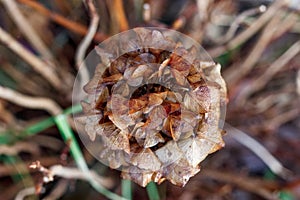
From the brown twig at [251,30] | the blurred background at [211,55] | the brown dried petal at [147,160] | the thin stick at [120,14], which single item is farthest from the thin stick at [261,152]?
the brown dried petal at [147,160]

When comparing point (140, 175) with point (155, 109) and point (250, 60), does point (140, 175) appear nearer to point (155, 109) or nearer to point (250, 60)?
point (155, 109)

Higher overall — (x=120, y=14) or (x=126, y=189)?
(x=120, y=14)

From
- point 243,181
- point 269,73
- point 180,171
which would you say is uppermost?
point 180,171

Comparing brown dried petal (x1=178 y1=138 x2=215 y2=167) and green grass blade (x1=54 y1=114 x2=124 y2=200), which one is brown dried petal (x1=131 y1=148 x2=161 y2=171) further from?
green grass blade (x1=54 y1=114 x2=124 y2=200)

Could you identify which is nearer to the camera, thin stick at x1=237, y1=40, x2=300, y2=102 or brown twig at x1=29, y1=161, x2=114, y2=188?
brown twig at x1=29, y1=161, x2=114, y2=188

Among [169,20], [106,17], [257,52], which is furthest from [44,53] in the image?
[257,52]

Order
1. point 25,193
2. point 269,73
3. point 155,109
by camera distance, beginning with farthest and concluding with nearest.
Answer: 1. point 269,73
2. point 25,193
3. point 155,109

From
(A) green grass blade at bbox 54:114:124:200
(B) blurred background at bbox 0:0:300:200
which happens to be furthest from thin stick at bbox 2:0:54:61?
(A) green grass blade at bbox 54:114:124:200

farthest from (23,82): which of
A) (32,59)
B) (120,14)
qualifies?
(120,14)
